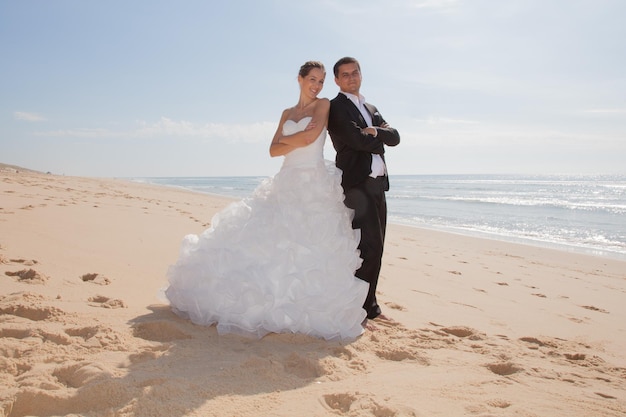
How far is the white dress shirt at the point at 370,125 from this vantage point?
3.79 meters

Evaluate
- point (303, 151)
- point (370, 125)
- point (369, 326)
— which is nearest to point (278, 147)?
point (303, 151)

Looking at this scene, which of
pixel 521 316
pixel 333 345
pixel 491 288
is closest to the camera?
pixel 333 345

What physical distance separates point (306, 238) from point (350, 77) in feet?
5.02

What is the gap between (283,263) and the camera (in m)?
3.16

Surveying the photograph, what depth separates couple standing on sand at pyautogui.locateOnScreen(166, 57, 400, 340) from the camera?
3.09m

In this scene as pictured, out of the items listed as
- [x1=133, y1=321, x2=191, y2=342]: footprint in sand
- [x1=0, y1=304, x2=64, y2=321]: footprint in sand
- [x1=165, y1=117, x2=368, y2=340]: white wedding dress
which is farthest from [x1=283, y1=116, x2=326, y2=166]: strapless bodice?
[x1=0, y1=304, x2=64, y2=321]: footprint in sand

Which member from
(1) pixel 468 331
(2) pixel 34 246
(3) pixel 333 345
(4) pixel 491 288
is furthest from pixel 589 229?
(2) pixel 34 246

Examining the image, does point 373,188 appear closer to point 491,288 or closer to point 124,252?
point 491,288

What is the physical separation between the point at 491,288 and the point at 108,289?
4553 mm

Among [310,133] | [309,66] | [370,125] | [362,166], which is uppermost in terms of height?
[309,66]

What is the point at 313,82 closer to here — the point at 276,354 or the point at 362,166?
the point at 362,166

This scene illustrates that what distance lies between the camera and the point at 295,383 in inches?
93.8

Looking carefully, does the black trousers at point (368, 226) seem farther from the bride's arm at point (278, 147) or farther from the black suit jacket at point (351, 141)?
the bride's arm at point (278, 147)

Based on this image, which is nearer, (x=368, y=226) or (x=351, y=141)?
(x=351, y=141)
